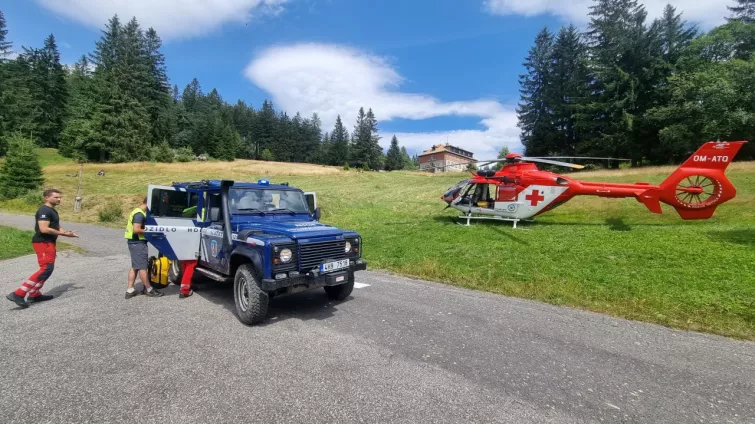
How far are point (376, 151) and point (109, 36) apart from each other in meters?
56.4

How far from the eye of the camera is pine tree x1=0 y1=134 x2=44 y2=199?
27.6 meters

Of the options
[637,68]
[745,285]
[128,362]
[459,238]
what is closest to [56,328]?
[128,362]

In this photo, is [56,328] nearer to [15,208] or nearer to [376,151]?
[15,208]

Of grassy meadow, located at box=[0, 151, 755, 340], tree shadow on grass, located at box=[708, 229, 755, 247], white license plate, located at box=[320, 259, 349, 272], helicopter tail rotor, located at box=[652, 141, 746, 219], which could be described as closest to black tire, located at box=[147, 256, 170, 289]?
white license plate, located at box=[320, 259, 349, 272]

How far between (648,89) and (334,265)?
4780 cm

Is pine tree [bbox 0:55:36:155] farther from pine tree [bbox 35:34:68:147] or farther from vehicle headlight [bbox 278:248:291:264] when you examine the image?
vehicle headlight [bbox 278:248:291:264]

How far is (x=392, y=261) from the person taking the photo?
1083 centimetres

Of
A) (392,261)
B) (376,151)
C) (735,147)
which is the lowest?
(392,261)

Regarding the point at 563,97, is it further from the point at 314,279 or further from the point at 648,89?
the point at 314,279

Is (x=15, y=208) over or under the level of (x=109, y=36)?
under

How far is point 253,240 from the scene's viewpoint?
554 cm

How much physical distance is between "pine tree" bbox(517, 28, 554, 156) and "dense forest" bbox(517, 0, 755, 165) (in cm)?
28

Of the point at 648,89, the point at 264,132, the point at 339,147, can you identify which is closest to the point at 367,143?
the point at 339,147

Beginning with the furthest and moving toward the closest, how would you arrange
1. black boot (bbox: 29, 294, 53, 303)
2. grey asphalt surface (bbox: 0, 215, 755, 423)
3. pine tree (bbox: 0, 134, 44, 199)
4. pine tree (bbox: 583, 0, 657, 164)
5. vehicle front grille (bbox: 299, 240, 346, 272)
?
pine tree (bbox: 583, 0, 657, 164)
pine tree (bbox: 0, 134, 44, 199)
black boot (bbox: 29, 294, 53, 303)
vehicle front grille (bbox: 299, 240, 346, 272)
grey asphalt surface (bbox: 0, 215, 755, 423)
